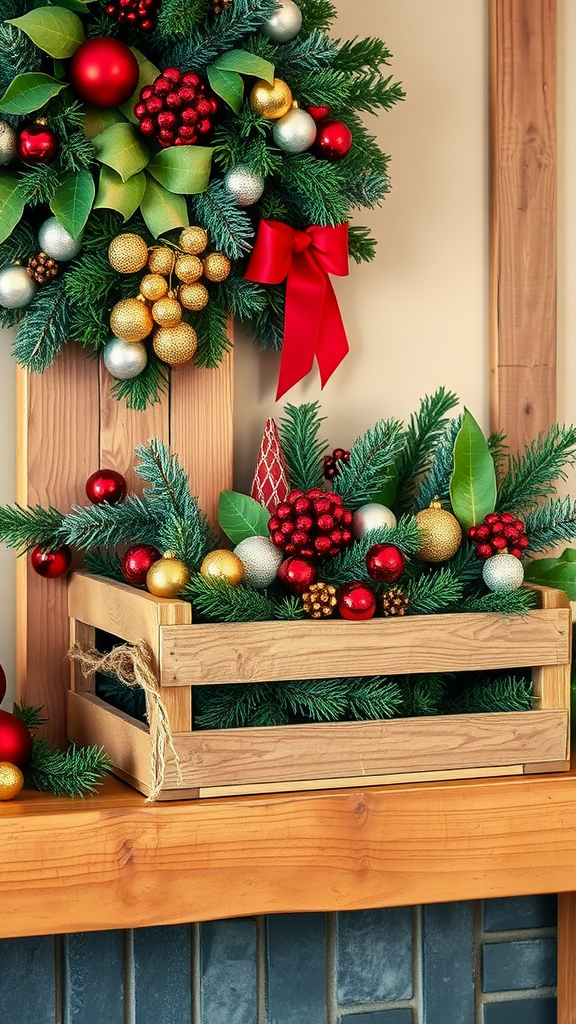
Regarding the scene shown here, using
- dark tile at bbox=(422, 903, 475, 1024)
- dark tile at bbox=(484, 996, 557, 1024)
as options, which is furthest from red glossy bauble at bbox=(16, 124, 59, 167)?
dark tile at bbox=(484, 996, 557, 1024)

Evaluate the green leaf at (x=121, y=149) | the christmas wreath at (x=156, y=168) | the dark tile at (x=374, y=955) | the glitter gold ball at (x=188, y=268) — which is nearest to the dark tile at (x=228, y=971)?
the dark tile at (x=374, y=955)

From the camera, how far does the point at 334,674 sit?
40.9 inches

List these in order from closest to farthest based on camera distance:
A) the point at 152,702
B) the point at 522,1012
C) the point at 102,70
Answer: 1. the point at 152,702
2. the point at 102,70
3. the point at 522,1012

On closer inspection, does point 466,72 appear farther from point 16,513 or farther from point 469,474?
point 16,513

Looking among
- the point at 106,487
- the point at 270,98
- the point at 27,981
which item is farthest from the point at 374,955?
the point at 270,98

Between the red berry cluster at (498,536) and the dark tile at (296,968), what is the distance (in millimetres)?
469

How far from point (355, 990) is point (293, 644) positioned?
494 millimetres

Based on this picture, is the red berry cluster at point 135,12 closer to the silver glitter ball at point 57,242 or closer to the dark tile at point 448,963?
the silver glitter ball at point 57,242

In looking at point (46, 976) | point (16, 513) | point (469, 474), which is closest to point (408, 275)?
point (469, 474)

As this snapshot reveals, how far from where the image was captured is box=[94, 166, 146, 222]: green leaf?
1.12 metres

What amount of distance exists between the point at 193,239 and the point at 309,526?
33 centimetres

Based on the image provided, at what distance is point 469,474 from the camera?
3.81ft

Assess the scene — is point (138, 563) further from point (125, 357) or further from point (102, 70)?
point (102, 70)

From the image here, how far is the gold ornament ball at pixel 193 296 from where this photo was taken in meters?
1.16
